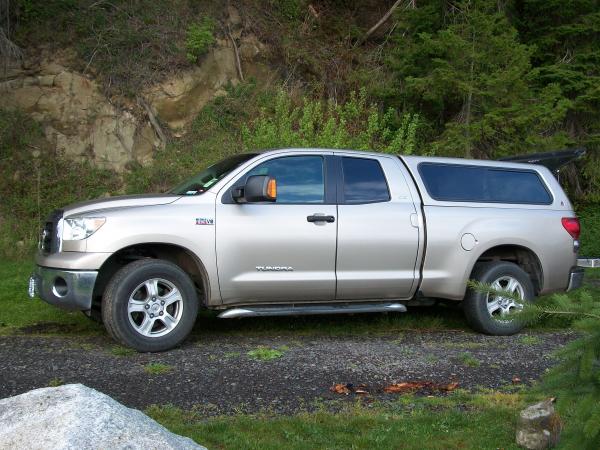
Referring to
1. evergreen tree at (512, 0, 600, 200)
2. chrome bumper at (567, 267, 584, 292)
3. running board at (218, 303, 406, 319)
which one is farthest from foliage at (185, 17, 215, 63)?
chrome bumper at (567, 267, 584, 292)

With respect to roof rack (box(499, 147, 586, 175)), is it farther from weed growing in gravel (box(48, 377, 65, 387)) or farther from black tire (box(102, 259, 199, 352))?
weed growing in gravel (box(48, 377, 65, 387))

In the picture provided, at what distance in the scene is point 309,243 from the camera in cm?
725

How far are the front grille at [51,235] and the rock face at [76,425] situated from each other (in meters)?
3.93

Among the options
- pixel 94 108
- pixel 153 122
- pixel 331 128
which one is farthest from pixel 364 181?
pixel 94 108

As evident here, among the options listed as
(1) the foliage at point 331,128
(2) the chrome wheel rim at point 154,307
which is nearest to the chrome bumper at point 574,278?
(2) the chrome wheel rim at point 154,307

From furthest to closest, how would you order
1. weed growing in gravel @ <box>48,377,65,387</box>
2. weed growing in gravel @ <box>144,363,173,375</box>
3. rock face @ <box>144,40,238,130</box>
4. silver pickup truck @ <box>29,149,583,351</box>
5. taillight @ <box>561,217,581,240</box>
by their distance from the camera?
rock face @ <box>144,40,238,130</box>
taillight @ <box>561,217,581,240</box>
silver pickup truck @ <box>29,149,583,351</box>
weed growing in gravel @ <box>144,363,173,375</box>
weed growing in gravel @ <box>48,377,65,387</box>

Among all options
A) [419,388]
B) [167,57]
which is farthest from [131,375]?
[167,57]

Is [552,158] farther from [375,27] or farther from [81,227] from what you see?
[375,27]

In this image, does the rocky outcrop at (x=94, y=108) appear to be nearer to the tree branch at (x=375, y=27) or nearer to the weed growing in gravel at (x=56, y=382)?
the tree branch at (x=375, y=27)

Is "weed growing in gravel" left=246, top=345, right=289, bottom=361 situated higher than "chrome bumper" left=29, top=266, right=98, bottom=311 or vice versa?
"chrome bumper" left=29, top=266, right=98, bottom=311

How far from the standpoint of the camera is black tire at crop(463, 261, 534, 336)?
7.95 m

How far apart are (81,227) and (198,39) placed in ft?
32.9

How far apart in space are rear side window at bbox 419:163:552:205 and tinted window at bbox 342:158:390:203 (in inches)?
→ 21.6

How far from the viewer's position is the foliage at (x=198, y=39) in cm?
1584
